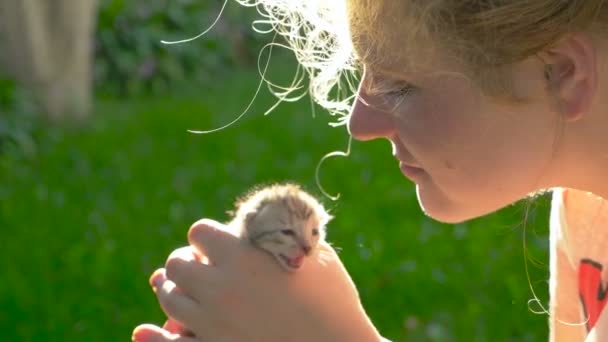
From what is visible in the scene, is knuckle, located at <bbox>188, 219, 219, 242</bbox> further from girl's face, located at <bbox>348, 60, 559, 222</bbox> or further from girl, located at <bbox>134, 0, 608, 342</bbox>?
girl's face, located at <bbox>348, 60, 559, 222</bbox>

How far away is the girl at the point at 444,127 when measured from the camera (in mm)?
1559

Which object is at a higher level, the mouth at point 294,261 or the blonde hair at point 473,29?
the blonde hair at point 473,29

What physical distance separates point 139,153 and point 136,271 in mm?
2465

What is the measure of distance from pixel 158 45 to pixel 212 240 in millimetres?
8333

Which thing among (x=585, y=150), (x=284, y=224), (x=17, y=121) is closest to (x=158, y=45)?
(x=17, y=121)

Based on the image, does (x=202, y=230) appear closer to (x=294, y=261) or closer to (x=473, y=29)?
(x=294, y=261)

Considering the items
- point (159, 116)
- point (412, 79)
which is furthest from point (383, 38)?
point (159, 116)

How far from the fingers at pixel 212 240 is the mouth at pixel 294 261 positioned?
0.09 meters

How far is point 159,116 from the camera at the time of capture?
823 centimetres

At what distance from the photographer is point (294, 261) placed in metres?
1.77

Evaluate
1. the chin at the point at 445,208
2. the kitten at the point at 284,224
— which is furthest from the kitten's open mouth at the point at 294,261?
the chin at the point at 445,208

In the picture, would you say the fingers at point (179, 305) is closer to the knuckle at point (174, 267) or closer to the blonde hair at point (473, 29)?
the knuckle at point (174, 267)

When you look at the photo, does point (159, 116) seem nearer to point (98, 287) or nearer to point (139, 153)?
point (139, 153)

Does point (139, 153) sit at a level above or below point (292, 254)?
above
